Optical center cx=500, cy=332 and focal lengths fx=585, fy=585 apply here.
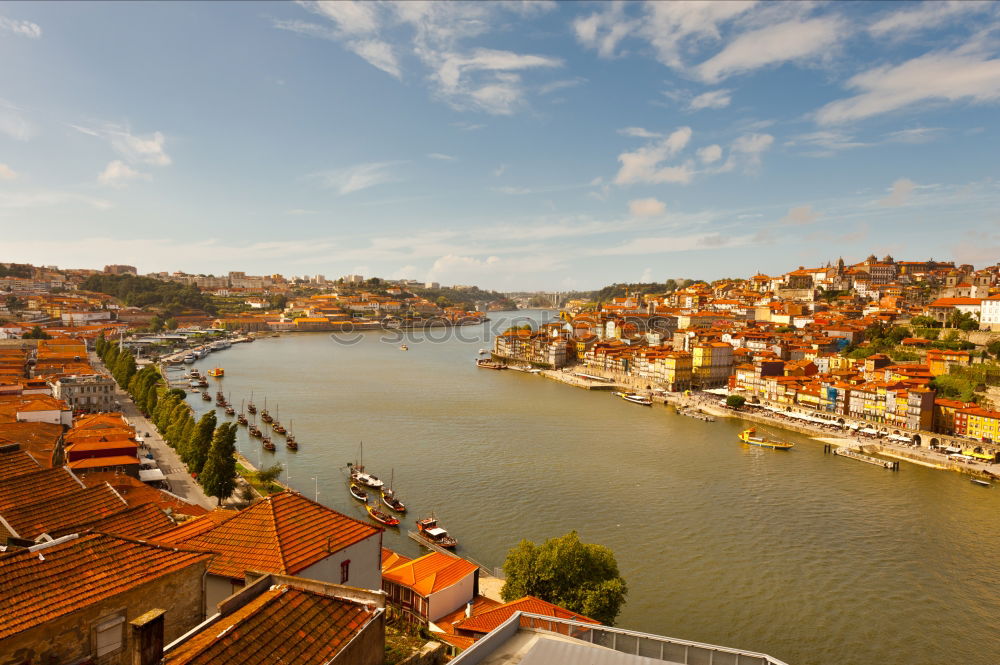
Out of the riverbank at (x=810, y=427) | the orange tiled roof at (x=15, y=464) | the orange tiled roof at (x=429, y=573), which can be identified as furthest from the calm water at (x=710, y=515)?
the orange tiled roof at (x=15, y=464)

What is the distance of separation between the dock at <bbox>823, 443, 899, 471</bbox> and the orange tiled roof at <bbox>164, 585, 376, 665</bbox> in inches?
585

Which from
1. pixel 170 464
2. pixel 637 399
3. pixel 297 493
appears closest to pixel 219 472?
pixel 170 464

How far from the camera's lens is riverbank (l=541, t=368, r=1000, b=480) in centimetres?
1356

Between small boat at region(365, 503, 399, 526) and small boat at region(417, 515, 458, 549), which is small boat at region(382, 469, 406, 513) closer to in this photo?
small boat at region(365, 503, 399, 526)

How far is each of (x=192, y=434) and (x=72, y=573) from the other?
370 inches

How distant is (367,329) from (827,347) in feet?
156

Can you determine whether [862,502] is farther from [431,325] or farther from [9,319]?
[431,325]

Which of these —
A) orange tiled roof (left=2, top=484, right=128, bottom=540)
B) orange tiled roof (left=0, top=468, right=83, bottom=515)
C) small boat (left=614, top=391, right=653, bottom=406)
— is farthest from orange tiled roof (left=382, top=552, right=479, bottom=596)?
small boat (left=614, top=391, right=653, bottom=406)

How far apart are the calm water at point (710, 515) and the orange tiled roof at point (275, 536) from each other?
413cm

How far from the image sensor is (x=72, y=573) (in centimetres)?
232

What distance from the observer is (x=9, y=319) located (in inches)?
1387

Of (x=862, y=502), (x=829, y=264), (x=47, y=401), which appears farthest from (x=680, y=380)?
(x=829, y=264)

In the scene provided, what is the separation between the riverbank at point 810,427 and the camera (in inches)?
534

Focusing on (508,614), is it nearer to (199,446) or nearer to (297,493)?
(297,493)
